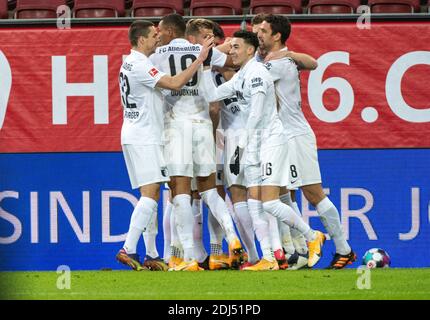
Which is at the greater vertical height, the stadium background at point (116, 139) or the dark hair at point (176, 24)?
the dark hair at point (176, 24)

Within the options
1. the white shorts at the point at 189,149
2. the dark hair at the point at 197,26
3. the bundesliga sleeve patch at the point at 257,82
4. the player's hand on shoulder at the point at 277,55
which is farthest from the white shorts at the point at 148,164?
the player's hand on shoulder at the point at 277,55

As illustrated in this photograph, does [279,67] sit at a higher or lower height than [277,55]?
lower

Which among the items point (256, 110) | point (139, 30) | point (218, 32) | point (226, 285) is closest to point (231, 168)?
point (256, 110)

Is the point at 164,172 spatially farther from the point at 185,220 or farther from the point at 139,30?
the point at 139,30

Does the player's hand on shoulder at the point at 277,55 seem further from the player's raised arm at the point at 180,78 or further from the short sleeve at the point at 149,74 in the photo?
the short sleeve at the point at 149,74

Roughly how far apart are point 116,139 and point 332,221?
9.14ft

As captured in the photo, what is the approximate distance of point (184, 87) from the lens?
1041cm

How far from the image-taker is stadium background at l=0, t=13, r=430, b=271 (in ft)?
39.2

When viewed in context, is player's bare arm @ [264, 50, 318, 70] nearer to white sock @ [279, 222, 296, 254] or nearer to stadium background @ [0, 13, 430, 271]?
white sock @ [279, 222, 296, 254]

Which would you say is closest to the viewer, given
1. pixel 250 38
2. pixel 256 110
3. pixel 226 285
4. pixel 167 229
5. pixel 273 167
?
pixel 226 285

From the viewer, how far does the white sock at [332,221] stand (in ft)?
33.7

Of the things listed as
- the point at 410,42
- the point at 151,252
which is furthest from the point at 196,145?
the point at 410,42

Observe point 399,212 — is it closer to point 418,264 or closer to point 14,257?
point 418,264

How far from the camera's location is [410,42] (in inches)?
469
